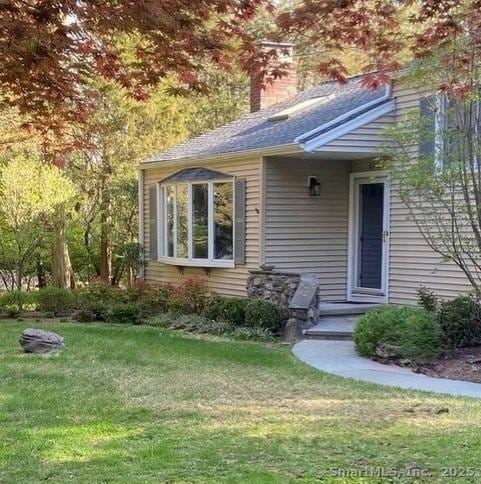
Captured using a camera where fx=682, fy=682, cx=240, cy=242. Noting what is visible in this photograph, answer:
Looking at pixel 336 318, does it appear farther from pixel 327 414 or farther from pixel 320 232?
pixel 327 414

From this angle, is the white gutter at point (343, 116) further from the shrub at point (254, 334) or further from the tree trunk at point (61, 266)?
the tree trunk at point (61, 266)

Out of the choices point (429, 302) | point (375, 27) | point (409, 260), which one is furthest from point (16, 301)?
point (375, 27)

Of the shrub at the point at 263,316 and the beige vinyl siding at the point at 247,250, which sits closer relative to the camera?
the shrub at the point at 263,316

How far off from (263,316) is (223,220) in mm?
2877

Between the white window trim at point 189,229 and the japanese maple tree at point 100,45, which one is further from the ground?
the japanese maple tree at point 100,45

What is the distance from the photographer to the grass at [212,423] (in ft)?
13.7

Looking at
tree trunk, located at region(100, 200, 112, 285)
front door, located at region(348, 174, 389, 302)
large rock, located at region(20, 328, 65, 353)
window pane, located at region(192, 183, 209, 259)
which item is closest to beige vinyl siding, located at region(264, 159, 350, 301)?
front door, located at region(348, 174, 389, 302)

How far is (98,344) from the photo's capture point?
30.0 feet

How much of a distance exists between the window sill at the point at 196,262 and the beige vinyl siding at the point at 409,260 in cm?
294

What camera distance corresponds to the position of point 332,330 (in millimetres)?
9812

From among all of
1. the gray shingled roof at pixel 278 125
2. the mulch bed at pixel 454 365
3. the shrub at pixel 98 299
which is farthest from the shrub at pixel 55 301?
the mulch bed at pixel 454 365

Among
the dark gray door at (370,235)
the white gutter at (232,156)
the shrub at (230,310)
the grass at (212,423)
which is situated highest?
the white gutter at (232,156)

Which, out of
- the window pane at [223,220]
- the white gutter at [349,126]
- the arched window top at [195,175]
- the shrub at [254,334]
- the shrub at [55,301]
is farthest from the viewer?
the shrub at [55,301]

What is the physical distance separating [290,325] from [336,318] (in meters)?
1.17
